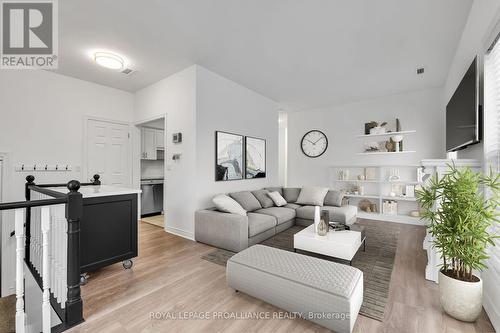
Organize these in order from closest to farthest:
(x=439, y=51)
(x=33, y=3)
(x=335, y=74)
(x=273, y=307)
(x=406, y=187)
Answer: (x=273, y=307) < (x=33, y=3) < (x=439, y=51) < (x=335, y=74) < (x=406, y=187)

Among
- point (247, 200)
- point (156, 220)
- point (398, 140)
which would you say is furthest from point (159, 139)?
point (398, 140)

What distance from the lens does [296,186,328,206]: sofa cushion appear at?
4477 mm

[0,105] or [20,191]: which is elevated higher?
[0,105]

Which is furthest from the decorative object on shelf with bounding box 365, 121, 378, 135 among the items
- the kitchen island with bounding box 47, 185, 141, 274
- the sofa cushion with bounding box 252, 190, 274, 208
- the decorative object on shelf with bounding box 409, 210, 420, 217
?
the kitchen island with bounding box 47, 185, 141, 274

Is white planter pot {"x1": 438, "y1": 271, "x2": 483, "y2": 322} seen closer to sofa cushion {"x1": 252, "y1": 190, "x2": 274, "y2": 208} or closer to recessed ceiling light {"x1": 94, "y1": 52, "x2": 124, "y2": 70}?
sofa cushion {"x1": 252, "y1": 190, "x2": 274, "y2": 208}

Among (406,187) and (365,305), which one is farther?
(406,187)

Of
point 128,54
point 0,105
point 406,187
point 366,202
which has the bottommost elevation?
point 366,202

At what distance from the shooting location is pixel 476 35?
7.47ft

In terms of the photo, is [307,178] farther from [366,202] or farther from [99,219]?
[99,219]

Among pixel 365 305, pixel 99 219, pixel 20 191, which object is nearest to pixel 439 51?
pixel 365 305

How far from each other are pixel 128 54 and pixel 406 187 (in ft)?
19.0

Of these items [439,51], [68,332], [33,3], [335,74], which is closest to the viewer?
[68,332]

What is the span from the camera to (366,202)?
5262 millimetres

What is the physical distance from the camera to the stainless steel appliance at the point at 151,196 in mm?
5195
